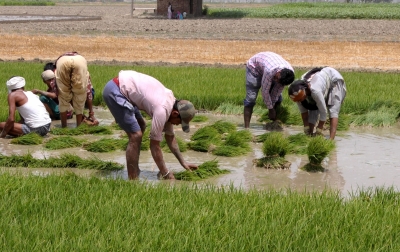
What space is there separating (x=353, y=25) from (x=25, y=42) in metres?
14.8

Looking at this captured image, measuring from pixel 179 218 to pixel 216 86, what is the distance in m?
6.75

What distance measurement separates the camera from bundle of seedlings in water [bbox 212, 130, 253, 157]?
283 inches

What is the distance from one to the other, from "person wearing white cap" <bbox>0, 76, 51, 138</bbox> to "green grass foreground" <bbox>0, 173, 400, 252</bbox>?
256 centimetres

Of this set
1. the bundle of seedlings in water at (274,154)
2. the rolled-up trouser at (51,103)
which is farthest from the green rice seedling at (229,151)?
the rolled-up trouser at (51,103)

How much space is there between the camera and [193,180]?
6031mm

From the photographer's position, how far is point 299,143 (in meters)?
7.53

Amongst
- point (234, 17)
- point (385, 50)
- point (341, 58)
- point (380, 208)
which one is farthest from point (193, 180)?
point (234, 17)

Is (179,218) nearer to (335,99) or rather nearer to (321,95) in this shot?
(321,95)

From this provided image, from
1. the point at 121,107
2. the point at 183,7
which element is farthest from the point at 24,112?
the point at 183,7

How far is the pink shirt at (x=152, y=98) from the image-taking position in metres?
5.41

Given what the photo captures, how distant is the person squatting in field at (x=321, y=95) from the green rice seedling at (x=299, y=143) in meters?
0.20

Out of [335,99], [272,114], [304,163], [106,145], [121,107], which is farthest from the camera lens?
[272,114]

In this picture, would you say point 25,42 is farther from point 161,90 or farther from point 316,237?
point 316,237

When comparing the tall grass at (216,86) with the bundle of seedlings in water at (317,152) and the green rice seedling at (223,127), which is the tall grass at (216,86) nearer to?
the green rice seedling at (223,127)
